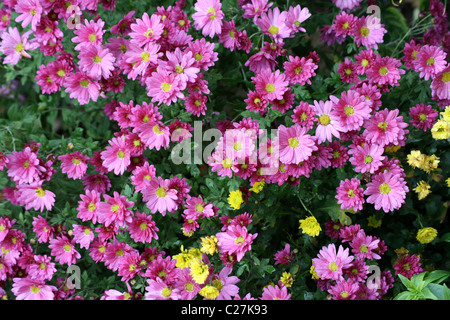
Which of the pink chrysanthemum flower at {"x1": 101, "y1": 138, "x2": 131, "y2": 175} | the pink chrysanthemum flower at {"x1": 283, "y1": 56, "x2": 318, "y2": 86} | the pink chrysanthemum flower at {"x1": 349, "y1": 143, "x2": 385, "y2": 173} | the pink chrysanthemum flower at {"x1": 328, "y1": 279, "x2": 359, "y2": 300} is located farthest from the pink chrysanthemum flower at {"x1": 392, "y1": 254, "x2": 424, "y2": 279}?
the pink chrysanthemum flower at {"x1": 101, "y1": 138, "x2": 131, "y2": 175}

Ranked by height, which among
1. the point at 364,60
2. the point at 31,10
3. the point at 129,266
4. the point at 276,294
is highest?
the point at 31,10

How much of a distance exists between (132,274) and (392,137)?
3.31 feet

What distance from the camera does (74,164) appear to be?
1.84m

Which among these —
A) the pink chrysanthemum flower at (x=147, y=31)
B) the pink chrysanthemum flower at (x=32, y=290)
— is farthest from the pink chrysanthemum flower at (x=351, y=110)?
the pink chrysanthemum flower at (x=32, y=290)

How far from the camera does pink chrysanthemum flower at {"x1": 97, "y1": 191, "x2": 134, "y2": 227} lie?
5.52ft

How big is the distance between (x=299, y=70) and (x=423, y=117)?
474mm

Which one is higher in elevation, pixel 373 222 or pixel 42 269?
pixel 373 222

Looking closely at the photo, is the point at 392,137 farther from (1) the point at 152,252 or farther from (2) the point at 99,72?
(2) the point at 99,72

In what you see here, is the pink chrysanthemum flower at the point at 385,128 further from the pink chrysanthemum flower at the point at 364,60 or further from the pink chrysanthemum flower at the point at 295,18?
the pink chrysanthemum flower at the point at 295,18

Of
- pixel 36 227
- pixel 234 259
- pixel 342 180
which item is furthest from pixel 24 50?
pixel 342 180

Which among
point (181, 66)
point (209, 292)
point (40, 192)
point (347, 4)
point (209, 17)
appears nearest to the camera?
point (209, 292)

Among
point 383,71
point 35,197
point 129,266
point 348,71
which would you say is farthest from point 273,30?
point 35,197

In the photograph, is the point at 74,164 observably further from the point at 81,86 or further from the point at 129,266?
the point at 129,266

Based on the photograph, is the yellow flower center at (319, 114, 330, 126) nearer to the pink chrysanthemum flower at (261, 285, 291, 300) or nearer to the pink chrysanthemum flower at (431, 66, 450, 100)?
the pink chrysanthemum flower at (431, 66, 450, 100)
